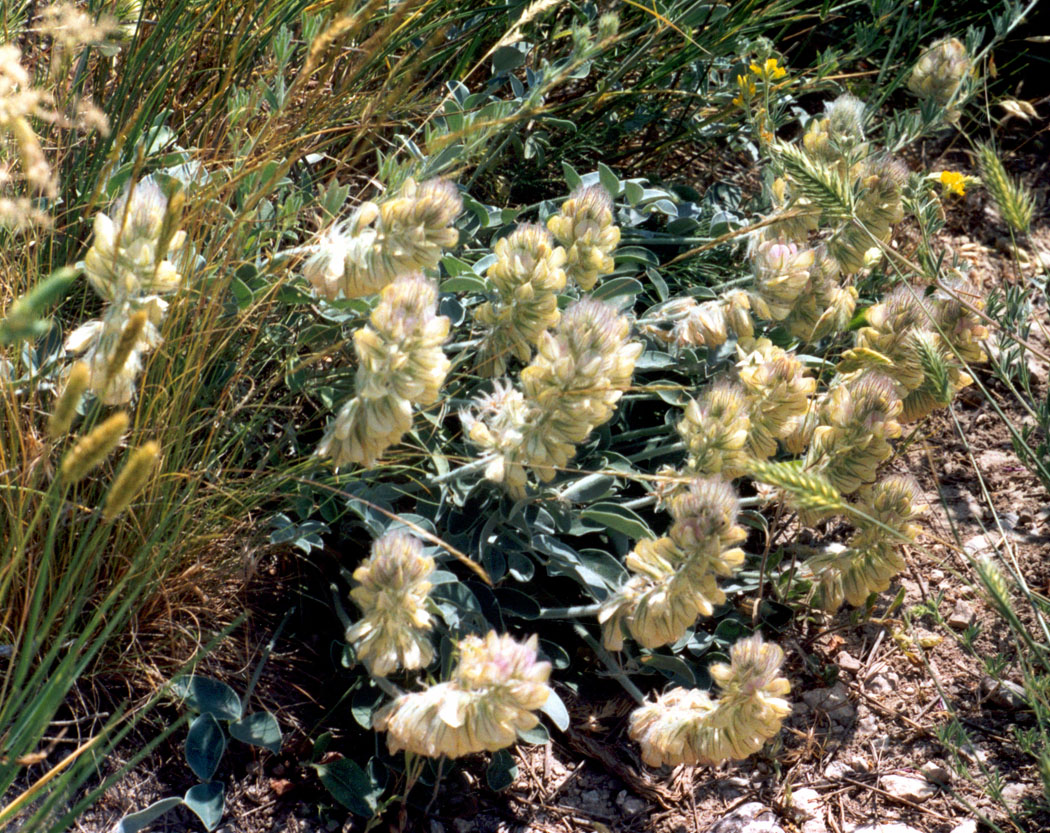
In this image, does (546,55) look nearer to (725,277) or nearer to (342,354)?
(725,277)

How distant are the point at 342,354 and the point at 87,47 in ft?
2.77

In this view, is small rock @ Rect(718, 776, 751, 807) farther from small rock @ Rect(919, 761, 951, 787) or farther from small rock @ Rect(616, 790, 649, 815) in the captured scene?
small rock @ Rect(919, 761, 951, 787)

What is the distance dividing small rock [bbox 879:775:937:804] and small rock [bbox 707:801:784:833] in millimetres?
249

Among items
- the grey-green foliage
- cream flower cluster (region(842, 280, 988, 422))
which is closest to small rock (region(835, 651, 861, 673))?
cream flower cluster (region(842, 280, 988, 422))

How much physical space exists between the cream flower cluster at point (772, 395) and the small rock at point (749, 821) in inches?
25.6

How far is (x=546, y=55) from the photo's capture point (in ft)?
9.02

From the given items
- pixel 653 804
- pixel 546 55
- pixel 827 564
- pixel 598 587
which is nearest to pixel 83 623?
pixel 598 587

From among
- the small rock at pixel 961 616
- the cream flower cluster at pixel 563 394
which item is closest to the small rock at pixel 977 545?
the small rock at pixel 961 616

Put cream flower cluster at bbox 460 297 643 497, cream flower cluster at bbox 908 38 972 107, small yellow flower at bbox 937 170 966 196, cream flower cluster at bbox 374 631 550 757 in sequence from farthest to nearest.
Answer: small yellow flower at bbox 937 170 966 196 < cream flower cluster at bbox 908 38 972 107 < cream flower cluster at bbox 460 297 643 497 < cream flower cluster at bbox 374 631 550 757

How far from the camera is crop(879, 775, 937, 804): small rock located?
77.5 inches

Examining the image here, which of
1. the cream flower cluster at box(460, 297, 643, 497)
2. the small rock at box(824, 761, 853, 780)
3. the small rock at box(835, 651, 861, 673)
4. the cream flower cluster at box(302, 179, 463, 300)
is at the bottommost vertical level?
the small rock at box(824, 761, 853, 780)

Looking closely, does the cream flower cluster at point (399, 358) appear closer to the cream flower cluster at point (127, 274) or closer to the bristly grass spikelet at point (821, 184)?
the cream flower cluster at point (127, 274)

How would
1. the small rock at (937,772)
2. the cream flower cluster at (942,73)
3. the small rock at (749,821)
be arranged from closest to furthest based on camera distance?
the small rock at (749,821) → the small rock at (937,772) → the cream flower cluster at (942,73)

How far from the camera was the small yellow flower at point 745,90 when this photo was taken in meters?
2.37
